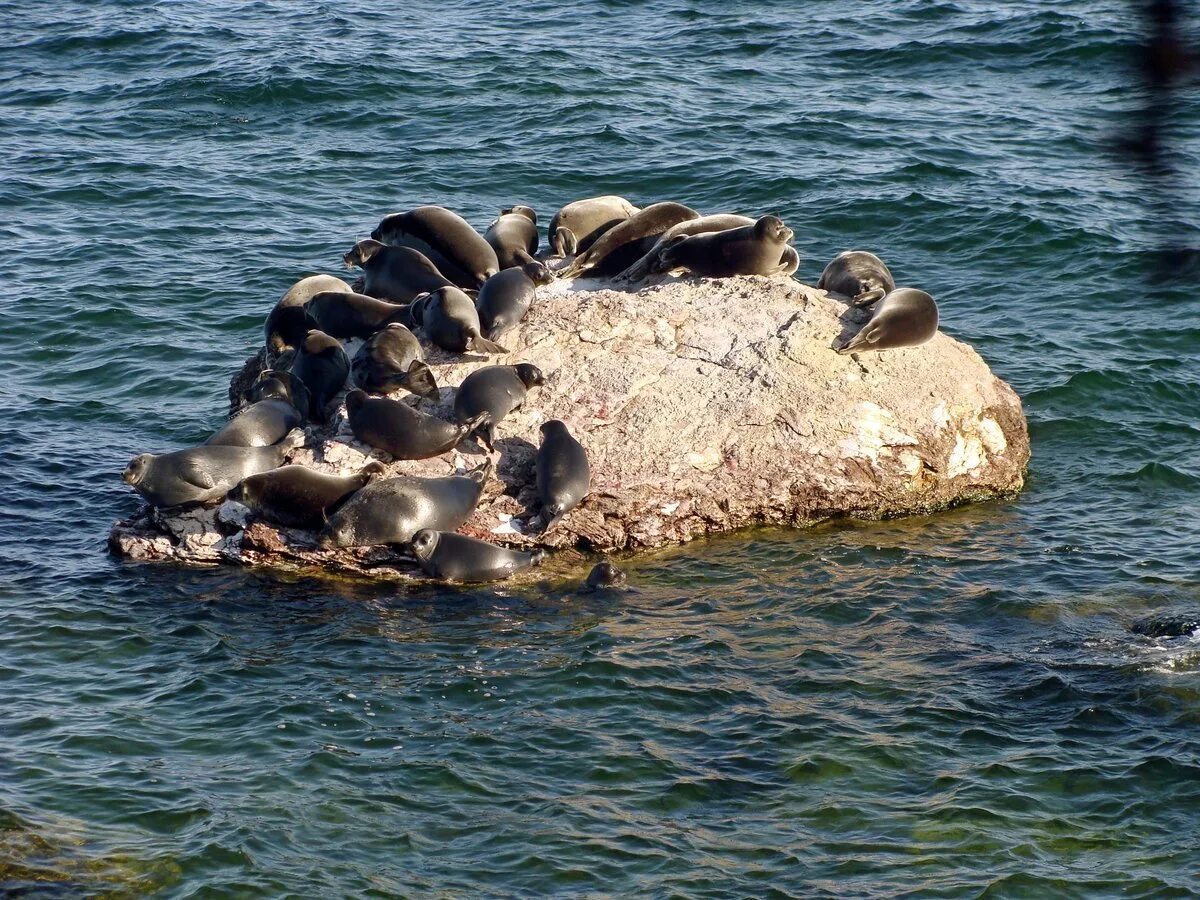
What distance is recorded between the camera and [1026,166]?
55.8ft

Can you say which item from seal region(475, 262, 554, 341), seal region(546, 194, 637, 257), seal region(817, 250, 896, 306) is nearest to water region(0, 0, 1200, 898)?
seal region(817, 250, 896, 306)

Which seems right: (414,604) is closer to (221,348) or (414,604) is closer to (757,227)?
(757,227)

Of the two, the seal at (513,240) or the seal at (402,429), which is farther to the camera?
the seal at (513,240)

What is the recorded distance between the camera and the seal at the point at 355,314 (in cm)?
1080

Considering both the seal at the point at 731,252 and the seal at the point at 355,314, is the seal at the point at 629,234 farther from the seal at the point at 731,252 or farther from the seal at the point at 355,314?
the seal at the point at 355,314

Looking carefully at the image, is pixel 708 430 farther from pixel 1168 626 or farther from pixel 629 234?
pixel 1168 626

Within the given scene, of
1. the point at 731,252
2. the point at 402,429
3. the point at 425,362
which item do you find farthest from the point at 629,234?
the point at 402,429

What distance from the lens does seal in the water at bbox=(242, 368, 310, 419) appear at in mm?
10258

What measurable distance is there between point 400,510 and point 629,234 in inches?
146

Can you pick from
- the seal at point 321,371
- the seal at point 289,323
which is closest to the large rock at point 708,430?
the seal at point 321,371

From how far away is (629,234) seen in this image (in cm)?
1161

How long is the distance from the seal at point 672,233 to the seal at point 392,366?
2031 millimetres

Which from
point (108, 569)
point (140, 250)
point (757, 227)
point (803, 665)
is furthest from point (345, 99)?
point (803, 665)

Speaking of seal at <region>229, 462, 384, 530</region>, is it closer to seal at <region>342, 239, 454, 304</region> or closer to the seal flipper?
the seal flipper
